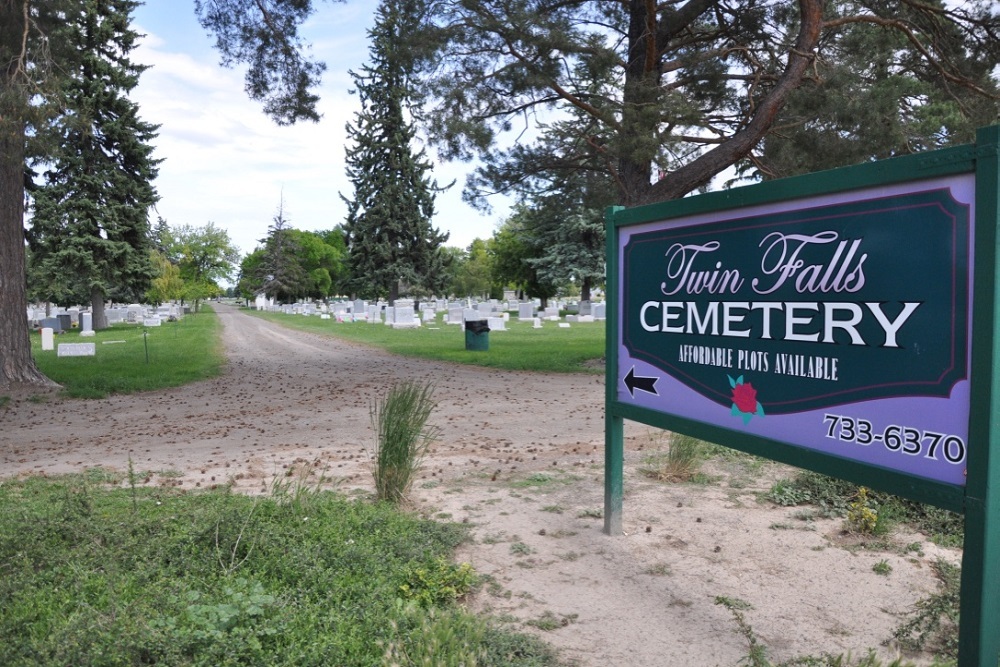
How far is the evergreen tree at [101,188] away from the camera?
97.8 feet

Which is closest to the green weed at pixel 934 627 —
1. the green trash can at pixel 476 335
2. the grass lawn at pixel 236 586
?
the grass lawn at pixel 236 586

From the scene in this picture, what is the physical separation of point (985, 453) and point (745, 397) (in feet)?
4.22

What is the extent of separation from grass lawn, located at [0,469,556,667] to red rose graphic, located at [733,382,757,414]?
5.36 ft

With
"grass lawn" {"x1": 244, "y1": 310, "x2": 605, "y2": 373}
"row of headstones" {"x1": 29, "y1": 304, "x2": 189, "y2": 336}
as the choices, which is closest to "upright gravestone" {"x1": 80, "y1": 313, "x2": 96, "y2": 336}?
"row of headstones" {"x1": 29, "y1": 304, "x2": 189, "y2": 336}

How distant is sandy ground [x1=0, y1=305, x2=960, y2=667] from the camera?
334cm

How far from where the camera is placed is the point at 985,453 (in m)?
2.42

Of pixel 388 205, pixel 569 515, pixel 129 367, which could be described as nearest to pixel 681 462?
pixel 569 515

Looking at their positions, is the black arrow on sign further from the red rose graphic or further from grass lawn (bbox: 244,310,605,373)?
grass lawn (bbox: 244,310,605,373)

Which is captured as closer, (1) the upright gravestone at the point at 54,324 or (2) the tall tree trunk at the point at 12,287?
(2) the tall tree trunk at the point at 12,287

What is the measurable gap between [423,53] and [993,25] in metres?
9.73

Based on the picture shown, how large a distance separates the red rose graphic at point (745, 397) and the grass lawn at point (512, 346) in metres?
11.0

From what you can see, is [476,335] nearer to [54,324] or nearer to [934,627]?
[934,627]

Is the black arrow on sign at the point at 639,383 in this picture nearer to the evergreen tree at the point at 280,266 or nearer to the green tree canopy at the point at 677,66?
the green tree canopy at the point at 677,66

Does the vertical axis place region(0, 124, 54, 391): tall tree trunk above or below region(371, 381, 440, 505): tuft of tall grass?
above
